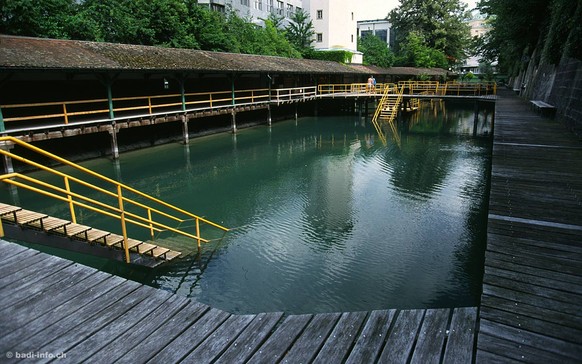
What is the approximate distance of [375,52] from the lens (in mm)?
60812

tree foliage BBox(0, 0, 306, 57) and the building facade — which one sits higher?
the building facade

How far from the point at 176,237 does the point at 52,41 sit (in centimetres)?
1351

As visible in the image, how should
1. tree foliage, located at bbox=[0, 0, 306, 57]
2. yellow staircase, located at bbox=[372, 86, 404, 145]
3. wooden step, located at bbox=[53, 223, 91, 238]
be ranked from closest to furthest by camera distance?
wooden step, located at bbox=[53, 223, 91, 238] < tree foliage, located at bbox=[0, 0, 306, 57] < yellow staircase, located at bbox=[372, 86, 404, 145]

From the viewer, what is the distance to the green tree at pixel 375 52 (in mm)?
56463

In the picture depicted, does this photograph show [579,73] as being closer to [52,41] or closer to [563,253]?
[563,253]

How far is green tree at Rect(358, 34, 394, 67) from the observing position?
5646 cm

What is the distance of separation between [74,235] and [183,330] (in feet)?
14.9

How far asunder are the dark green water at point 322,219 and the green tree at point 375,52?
36769 mm

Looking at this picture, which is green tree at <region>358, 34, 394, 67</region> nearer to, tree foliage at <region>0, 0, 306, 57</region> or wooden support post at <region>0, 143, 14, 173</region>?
tree foliage at <region>0, 0, 306, 57</region>

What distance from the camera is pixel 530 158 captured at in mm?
9320

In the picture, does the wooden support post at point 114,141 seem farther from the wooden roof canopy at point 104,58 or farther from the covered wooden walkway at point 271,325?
the covered wooden walkway at point 271,325

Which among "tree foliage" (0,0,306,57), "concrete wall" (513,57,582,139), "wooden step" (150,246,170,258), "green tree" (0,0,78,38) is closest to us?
"wooden step" (150,246,170,258)

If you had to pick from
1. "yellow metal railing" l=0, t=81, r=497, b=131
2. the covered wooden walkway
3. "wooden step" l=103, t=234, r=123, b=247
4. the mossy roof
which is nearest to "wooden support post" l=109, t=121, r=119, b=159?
"yellow metal railing" l=0, t=81, r=497, b=131

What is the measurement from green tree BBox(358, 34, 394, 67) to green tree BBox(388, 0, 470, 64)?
418 cm
